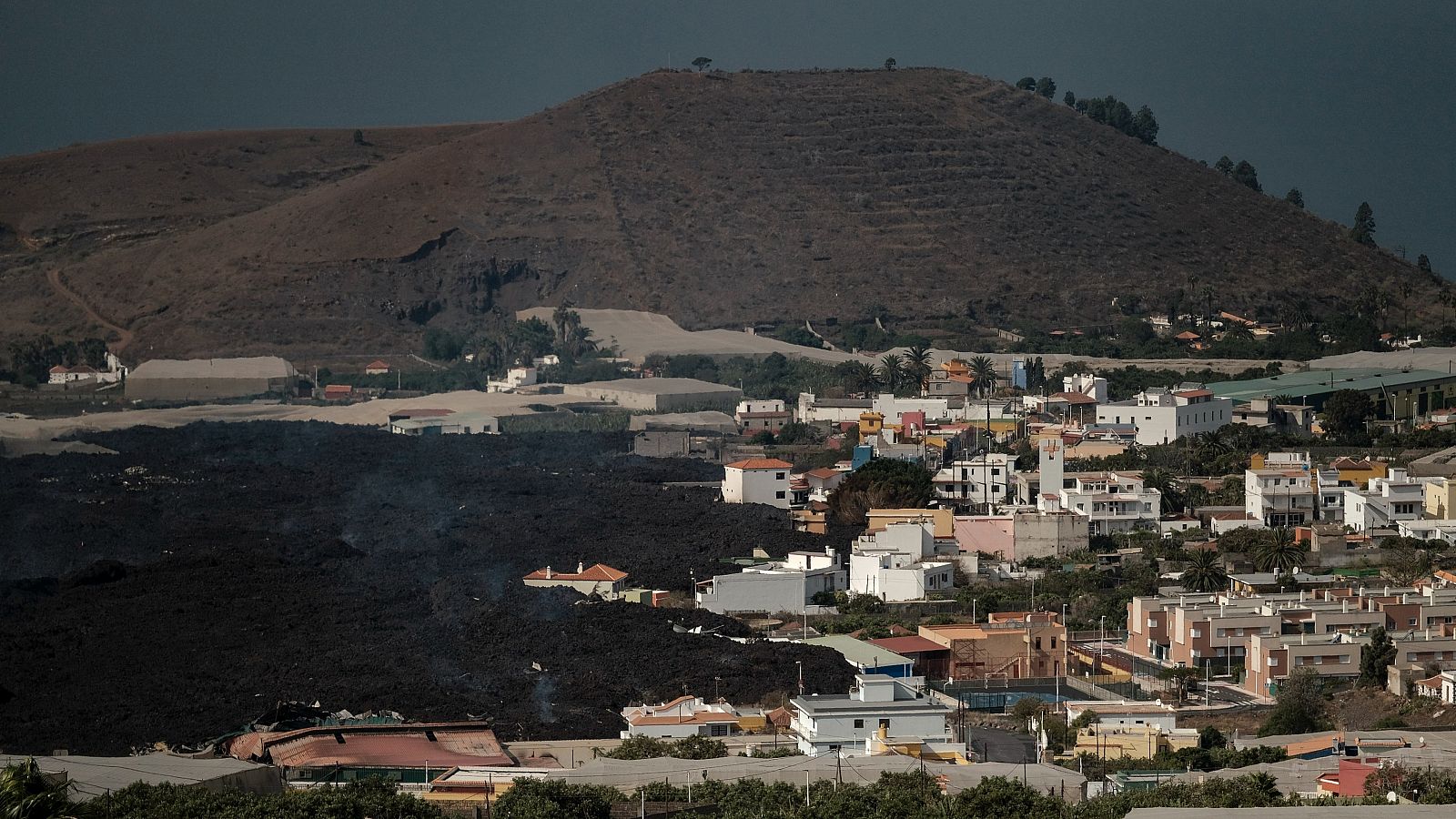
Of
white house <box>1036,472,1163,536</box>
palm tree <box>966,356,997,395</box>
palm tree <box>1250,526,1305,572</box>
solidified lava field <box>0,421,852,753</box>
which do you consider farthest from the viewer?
palm tree <box>966,356,997,395</box>

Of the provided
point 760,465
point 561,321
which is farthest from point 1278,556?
point 561,321

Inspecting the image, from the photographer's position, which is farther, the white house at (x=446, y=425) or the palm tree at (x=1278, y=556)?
the white house at (x=446, y=425)

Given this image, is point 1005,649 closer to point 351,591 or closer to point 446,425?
point 351,591

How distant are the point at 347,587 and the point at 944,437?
21.1 m

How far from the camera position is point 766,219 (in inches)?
4449

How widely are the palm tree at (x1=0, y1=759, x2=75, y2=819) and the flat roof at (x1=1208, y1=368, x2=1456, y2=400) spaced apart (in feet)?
159

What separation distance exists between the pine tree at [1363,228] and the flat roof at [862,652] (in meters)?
82.1

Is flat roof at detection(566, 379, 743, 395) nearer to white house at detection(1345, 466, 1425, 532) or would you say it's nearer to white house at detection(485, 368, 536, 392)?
white house at detection(485, 368, 536, 392)

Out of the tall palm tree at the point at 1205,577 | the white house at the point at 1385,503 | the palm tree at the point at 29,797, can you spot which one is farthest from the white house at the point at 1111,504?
the palm tree at the point at 29,797

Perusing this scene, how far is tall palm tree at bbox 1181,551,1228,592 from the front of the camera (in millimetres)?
39281

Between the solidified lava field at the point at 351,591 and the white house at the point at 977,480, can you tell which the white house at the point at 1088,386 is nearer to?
the solidified lava field at the point at 351,591

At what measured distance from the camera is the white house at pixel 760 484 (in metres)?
53.8

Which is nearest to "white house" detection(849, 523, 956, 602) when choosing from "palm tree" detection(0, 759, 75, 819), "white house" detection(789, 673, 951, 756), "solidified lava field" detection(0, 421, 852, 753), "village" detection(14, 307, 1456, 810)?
"village" detection(14, 307, 1456, 810)

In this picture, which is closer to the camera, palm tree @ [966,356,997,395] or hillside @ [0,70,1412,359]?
palm tree @ [966,356,997,395]
